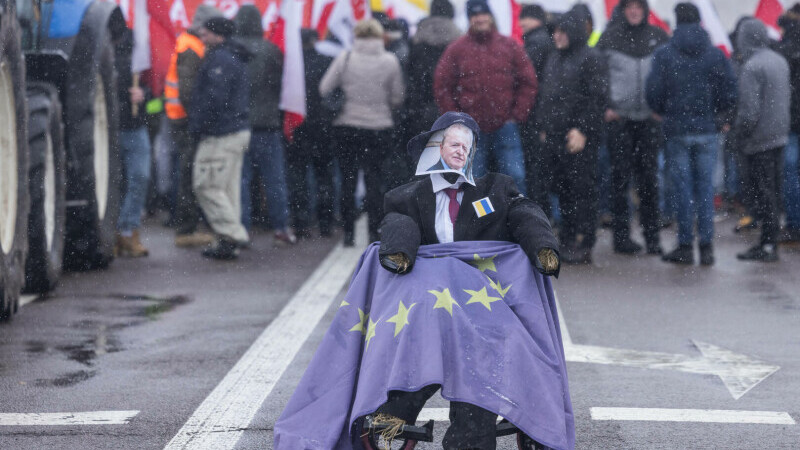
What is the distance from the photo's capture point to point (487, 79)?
11.7 m

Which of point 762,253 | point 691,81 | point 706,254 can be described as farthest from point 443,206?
point 762,253

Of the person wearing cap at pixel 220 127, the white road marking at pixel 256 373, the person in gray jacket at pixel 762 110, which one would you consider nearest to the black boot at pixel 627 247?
the person in gray jacket at pixel 762 110

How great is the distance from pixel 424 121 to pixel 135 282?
10.6 feet

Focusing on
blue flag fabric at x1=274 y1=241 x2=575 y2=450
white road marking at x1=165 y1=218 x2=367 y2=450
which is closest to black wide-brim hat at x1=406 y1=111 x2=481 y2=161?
blue flag fabric at x1=274 y1=241 x2=575 y2=450

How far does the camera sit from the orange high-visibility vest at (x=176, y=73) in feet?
42.6

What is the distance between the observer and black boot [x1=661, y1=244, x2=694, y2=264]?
11.9m

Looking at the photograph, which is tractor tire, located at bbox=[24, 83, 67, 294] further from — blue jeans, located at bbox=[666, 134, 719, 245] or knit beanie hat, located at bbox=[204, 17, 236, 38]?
blue jeans, located at bbox=[666, 134, 719, 245]

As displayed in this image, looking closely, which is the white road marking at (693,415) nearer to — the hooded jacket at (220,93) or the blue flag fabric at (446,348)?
the blue flag fabric at (446,348)

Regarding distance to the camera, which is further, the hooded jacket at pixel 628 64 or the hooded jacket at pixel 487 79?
the hooded jacket at pixel 628 64

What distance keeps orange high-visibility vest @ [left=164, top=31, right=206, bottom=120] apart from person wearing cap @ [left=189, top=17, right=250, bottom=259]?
0.52 m

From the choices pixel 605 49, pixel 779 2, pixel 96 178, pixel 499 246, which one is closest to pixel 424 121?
pixel 605 49

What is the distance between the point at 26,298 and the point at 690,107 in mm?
5224

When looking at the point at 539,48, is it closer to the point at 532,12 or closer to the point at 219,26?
the point at 532,12

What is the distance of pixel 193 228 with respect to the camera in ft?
44.8
